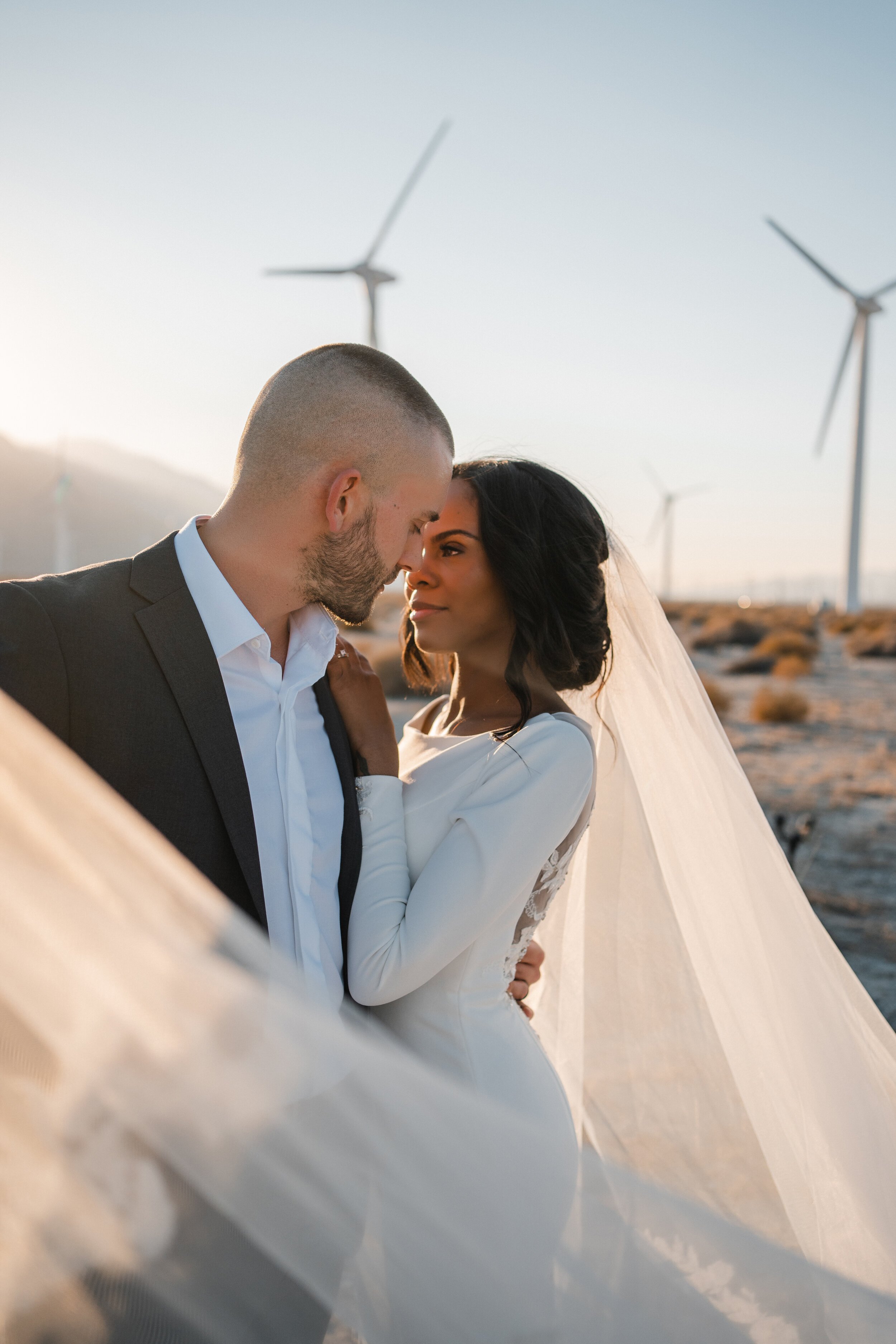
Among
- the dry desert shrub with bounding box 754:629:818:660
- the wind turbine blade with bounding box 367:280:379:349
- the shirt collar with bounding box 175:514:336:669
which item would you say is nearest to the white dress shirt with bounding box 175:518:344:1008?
the shirt collar with bounding box 175:514:336:669

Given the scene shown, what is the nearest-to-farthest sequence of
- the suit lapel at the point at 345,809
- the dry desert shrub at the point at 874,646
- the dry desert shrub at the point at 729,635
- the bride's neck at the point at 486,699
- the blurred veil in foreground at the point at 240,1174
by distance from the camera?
1. the blurred veil in foreground at the point at 240,1174
2. the suit lapel at the point at 345,809
3. the bride's neck at the point at 486,699
4. the dry desert shrub at the point at 874,646
5. the dry desert shrub at the point at 729,635

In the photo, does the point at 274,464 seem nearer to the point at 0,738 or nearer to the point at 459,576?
the point at 459,576

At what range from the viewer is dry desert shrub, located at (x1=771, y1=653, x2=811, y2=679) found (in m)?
28.6

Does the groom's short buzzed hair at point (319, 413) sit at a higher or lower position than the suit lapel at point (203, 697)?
higher

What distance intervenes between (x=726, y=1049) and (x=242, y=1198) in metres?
2.29

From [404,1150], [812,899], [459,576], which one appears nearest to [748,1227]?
[404,1150]

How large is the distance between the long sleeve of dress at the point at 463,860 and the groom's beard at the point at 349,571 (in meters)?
0.57

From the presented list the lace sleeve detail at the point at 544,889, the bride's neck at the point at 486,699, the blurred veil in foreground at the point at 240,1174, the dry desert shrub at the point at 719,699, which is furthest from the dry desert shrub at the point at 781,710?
the blurred veil in foreground at the point at 240,1174

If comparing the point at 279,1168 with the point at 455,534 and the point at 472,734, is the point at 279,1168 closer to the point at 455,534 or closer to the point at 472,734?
the point at 472,734

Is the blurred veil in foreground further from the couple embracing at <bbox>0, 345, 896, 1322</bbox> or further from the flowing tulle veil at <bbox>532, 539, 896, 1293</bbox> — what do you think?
the flowing tulle veil at <bbox>532, 539, 896, 1293</bbox>

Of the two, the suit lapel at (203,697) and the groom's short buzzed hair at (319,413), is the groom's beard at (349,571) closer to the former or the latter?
the groom's short buzzed hair at (319,413)

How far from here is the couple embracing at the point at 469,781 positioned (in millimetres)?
2283

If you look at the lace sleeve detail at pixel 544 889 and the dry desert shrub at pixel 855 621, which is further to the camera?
the dry desert shrub at pixel 855 621

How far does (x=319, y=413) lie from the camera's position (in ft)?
8.57
